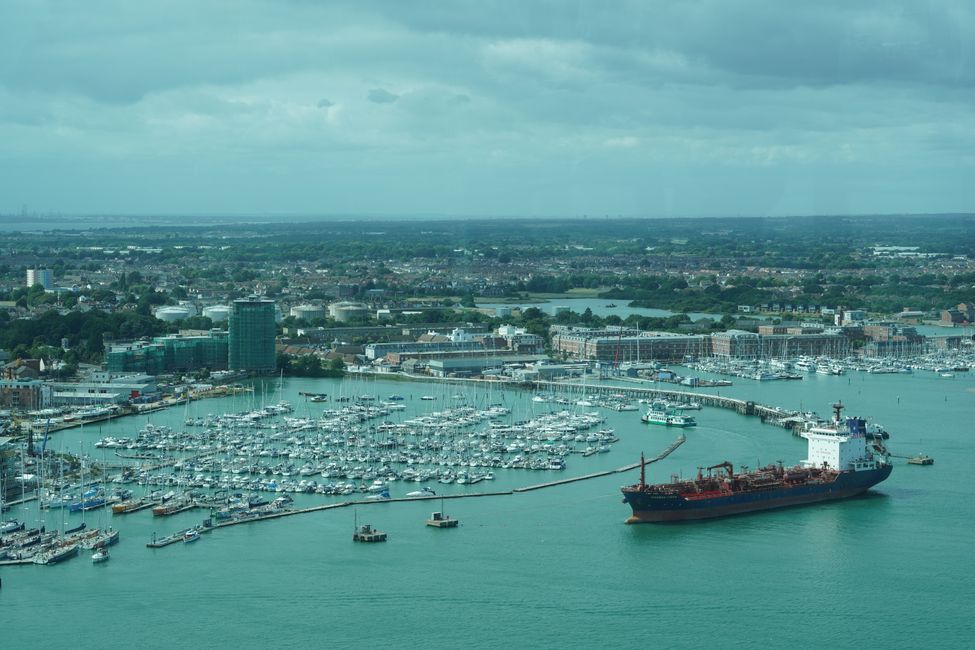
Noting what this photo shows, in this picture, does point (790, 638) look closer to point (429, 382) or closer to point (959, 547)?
point (959, 547)

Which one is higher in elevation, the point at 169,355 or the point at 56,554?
the point at 169,355

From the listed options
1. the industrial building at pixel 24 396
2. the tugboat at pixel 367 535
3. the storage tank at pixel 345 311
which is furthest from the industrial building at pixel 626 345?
the tugboat at pixel 367 535

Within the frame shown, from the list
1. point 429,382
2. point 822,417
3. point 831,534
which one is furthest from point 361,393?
point 831,534

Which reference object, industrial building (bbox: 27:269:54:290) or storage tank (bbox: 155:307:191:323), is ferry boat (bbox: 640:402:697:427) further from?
industrial building (bbox: 27:269:54:290)

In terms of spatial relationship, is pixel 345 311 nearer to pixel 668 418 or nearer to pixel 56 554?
pixel 668 418

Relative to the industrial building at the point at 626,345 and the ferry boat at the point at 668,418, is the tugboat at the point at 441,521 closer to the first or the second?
A: the ferry boat at the point at 668,418

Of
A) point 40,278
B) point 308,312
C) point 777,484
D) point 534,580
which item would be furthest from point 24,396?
point 40,278

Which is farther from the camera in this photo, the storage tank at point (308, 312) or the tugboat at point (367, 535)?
the storage tank at point (308, 312)
